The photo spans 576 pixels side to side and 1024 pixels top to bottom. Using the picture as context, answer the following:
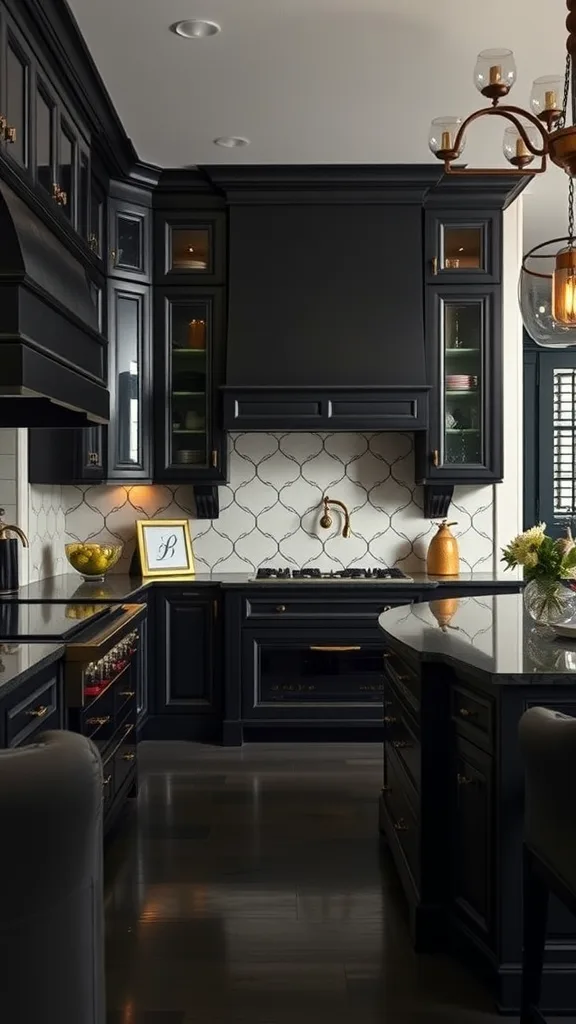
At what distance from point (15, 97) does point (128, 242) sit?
2.19m

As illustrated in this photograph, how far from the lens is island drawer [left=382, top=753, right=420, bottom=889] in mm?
2970

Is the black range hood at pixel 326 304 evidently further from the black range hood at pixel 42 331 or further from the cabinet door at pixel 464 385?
the black range hood at pixel 42 331

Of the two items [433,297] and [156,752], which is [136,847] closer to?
[156,752]

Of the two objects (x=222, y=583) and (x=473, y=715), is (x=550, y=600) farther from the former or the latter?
(x=222, y=583)

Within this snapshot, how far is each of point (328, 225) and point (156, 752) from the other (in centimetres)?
288

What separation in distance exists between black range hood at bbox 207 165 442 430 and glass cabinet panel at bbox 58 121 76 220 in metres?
1.39

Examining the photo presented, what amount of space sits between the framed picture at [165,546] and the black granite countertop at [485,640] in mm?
2000

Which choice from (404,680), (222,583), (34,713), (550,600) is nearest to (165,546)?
(222,583)

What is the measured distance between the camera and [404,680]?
3.24 metres

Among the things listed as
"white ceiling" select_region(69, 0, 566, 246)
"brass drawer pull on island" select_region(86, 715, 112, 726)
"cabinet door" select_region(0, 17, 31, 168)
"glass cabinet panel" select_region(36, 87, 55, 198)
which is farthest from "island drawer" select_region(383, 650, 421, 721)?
→ "white ceiling" select_region(69, 0, 566, 246)

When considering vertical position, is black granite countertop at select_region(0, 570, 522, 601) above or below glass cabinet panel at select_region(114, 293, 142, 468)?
below

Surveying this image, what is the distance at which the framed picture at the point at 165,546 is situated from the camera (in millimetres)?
5520

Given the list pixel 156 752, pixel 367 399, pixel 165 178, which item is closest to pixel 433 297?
pixel 367 399

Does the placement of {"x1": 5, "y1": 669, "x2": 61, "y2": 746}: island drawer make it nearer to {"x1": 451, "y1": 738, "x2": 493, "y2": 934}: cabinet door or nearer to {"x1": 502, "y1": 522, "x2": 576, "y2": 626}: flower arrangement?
{"x1": 451, "y1": 738, "x2": 493, "y2": 934}: cabinet door
